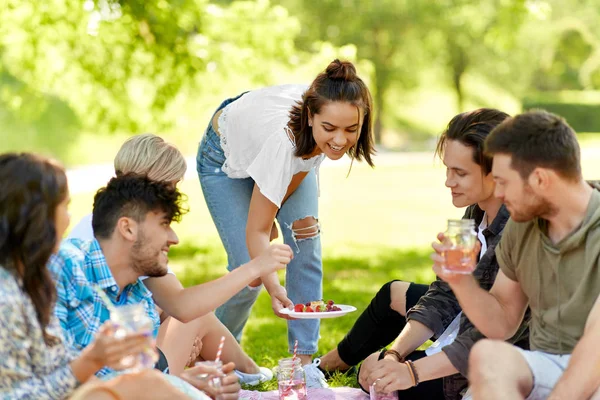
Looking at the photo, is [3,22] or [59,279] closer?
[59,279]

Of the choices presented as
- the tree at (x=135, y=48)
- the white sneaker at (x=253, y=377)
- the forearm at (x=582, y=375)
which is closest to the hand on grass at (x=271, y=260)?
the forearm at (x=582, y=375)

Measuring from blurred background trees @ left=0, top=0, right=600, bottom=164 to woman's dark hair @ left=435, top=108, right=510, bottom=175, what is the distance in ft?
21.5

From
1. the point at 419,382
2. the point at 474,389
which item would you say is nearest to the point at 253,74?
the point at 419,382

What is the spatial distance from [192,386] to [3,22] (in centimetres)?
799

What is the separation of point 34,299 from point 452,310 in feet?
7.28

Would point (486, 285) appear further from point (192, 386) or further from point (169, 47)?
point (169, 47)

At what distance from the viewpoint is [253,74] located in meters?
13.1

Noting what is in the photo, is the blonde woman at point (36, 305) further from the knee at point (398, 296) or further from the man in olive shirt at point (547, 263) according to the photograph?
the knee at point (398, 296)

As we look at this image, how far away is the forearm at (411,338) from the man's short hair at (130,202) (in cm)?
142

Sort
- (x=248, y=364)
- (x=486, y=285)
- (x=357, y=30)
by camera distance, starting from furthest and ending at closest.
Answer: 1. (x=357, y=30)
2. (x=248, y=364)
3. (x=486, y=285)

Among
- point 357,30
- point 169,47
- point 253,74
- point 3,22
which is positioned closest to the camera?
point 3,22

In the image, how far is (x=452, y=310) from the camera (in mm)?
4387

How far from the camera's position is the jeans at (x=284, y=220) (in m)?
5.26

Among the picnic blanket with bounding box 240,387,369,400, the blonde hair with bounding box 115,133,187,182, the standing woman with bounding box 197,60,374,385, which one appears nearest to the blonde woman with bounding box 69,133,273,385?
the blonde hair with bounding box 115,133,187,182
